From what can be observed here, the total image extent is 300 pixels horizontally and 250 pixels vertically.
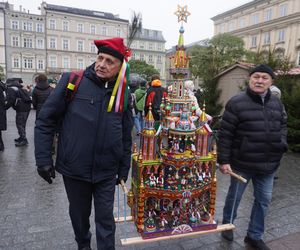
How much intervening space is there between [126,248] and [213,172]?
4.23 feet

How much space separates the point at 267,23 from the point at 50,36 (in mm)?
39566

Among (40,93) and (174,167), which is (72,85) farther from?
(40,93)

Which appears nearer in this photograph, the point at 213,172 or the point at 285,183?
the point at 213,172

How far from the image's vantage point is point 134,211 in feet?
9.70

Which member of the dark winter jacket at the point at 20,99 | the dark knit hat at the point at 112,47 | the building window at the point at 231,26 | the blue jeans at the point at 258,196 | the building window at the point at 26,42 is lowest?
the blue jeans at the point at 258,196

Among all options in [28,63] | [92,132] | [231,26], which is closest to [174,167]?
[92,132]

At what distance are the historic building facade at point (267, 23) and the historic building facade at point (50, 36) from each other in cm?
2240

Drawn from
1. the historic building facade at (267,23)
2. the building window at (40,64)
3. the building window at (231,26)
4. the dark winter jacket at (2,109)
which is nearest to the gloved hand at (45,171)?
the dark winter jacket at (2,109)

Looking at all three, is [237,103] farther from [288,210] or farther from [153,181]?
[288,210]

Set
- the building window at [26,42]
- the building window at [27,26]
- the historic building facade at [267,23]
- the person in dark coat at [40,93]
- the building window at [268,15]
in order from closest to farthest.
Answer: the person in dark coat at [40,93] < the historic building facade at [267,23] < the building window at [268,15] < the building window at [27,26] < the building window at [26,42]

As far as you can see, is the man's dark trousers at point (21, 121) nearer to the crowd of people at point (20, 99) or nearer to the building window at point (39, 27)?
the crowd of people at point (20, 99)

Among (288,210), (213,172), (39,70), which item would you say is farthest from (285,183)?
(39,70)

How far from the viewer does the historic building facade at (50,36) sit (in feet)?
155

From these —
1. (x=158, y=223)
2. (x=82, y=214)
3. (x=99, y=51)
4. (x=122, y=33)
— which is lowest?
(x=158, y=223)
